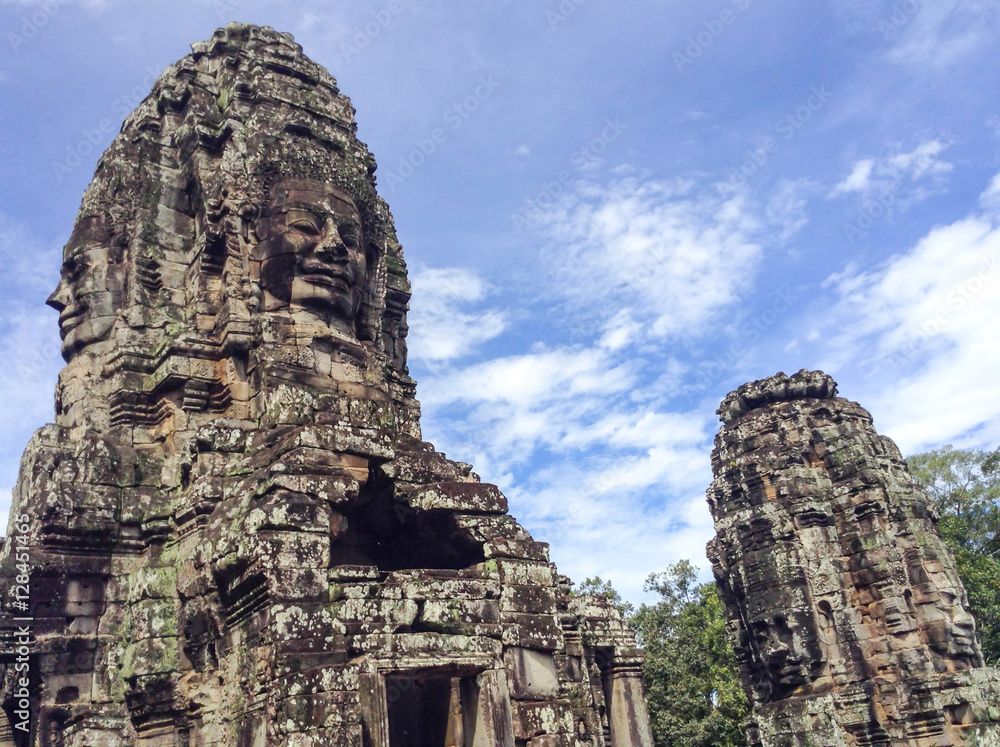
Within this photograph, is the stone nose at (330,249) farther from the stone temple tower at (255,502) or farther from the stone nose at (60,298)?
the stone nose at (60,298)

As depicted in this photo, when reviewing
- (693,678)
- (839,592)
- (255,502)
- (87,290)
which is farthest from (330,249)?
(693,678)

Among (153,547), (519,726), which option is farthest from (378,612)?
(153,547)

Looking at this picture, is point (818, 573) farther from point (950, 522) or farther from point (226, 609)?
point (950, 522)

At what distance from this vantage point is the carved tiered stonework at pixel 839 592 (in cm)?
1352

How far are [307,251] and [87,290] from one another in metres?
3.14

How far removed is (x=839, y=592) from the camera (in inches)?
570

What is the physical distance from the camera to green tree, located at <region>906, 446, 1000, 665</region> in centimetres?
2361

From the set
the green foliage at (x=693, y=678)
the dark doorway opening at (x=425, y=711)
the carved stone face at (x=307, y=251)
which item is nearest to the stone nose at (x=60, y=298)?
the carved stone face at (x=307, y=251)

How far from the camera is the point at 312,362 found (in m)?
10.0

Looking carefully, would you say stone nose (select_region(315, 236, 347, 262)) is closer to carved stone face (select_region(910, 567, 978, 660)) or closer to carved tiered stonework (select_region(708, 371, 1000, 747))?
carved tiered stonework (select_region(708, 371, 1000, 747))

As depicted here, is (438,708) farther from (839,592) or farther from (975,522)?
(975,522)

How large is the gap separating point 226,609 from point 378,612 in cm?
167

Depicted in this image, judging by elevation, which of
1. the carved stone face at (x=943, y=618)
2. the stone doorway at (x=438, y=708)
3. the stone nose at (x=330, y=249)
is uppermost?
the stone nose at (x=330, y=249)

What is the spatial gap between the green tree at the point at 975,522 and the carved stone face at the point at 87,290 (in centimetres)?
2042
